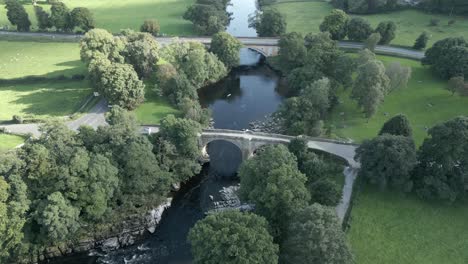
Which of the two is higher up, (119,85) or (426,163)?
(119,85)

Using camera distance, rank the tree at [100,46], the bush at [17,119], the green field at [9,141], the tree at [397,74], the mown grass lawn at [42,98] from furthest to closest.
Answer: the tree at [100,46]
the mown grass lawn at [42,98]
the tree at [397,74]
the bush at [17,119]
the green field at [9,141]


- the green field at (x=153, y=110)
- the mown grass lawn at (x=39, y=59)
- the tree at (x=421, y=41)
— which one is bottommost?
the green field at (x=153, y=110)

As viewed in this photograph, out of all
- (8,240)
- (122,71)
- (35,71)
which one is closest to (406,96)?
(122,71)

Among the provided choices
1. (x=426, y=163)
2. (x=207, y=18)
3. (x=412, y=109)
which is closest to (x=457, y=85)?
(x=412, y=109)

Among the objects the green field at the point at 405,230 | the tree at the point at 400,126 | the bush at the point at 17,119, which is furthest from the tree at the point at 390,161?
the bush at the point at 17,119

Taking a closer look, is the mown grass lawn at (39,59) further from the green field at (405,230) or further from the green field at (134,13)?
the green field at (405,230)

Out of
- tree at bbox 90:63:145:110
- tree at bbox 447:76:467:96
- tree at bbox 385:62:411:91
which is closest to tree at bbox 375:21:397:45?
tree at bbox 385:62:411:91

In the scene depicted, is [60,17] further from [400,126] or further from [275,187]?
[400,126]
